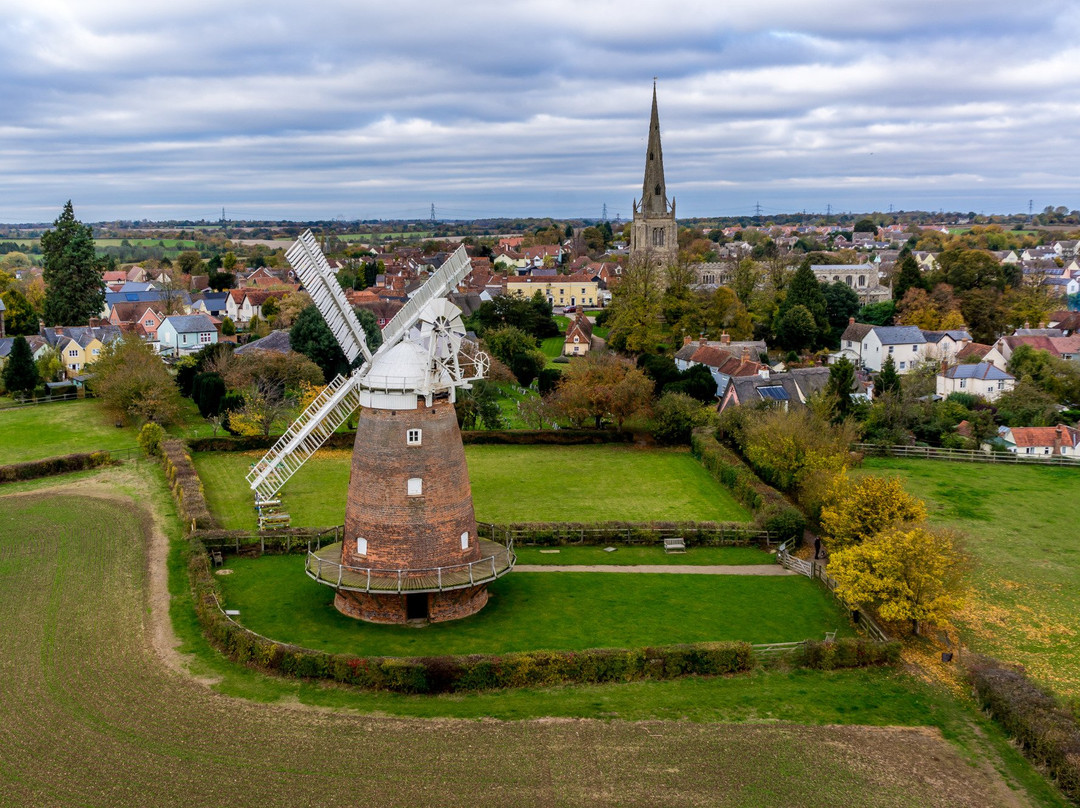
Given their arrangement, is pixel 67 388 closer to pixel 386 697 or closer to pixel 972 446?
pixel 386 697

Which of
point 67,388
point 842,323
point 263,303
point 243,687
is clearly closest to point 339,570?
point 243,687

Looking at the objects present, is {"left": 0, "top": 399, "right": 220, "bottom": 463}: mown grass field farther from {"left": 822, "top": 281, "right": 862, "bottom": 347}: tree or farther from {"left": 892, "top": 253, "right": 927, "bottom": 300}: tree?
{"left": 892, "top": 253, "right": 927, "bottom": 300}: tree

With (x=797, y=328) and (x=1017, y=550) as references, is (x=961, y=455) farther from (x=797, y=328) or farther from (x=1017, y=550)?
(x=797, y=328)

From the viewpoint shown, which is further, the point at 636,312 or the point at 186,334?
the point at 186,334

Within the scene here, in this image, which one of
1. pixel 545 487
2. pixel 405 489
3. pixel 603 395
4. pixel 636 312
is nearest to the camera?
pixel 405 489

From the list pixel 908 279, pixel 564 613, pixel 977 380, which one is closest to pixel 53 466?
pixel 564 613

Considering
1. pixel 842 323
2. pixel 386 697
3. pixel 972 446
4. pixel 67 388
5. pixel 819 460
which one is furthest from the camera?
pixel 842 323
